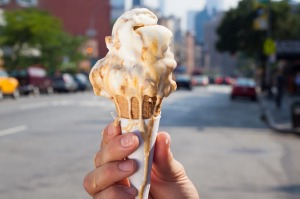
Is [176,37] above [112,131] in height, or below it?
below

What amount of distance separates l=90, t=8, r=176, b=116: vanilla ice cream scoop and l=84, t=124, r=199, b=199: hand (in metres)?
0.16

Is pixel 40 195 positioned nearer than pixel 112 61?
No

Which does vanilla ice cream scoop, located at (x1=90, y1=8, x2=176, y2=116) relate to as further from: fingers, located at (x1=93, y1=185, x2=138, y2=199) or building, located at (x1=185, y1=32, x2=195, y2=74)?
building, located at (x1=185, y1=32, x2=195, y2=74)

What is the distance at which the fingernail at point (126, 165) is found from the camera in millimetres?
2023

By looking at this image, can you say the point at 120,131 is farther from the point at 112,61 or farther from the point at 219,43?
the point at 219,43

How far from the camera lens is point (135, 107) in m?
2.10

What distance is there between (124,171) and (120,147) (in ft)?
0.28

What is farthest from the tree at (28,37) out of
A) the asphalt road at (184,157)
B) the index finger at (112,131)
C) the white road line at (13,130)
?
the index finger at (112,131)

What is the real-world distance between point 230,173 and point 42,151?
4216 millimetres

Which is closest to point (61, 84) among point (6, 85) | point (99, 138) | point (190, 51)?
point (6, 85)

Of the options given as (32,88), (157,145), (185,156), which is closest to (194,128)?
(185,156)

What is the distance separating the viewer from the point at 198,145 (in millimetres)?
13672

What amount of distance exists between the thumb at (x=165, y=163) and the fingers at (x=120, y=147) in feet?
0.61

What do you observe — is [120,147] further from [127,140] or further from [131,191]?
[131,191]
